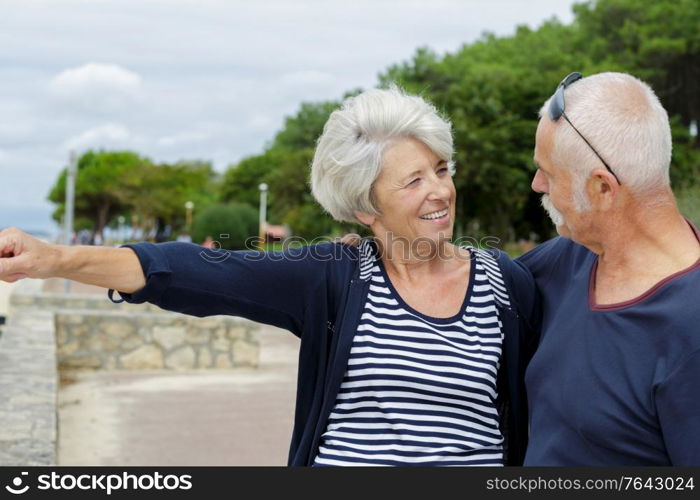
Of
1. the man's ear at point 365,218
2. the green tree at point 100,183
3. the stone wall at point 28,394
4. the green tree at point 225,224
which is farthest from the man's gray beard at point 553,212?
the green tree at point 100,183

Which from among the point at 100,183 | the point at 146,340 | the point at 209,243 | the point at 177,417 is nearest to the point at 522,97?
Answer: the point at 209,243

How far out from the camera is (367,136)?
2230mm

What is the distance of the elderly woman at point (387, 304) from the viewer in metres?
2.08

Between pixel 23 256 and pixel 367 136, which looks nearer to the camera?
pixel 23 256

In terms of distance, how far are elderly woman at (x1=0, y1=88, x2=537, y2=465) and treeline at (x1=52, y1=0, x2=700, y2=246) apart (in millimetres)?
23514

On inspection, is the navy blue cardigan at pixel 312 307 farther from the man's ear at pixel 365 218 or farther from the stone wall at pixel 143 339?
the stone wall at pixel 143 339

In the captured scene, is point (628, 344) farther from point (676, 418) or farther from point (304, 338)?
point (304, 338)

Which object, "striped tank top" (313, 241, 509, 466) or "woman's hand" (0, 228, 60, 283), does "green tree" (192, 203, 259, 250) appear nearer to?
"striped tank top" (313, 241, 509, 466)

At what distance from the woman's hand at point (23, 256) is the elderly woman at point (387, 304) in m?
0.17

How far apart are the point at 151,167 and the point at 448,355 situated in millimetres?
64169

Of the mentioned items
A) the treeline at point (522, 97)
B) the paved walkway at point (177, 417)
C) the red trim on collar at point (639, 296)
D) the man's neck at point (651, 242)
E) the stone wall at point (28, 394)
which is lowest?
the paved walkway at point (177, 417)

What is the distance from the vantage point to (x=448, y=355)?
211cm

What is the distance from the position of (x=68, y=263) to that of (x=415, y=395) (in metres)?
0.82

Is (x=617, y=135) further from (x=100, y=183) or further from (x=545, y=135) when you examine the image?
(x=100, y=183)
